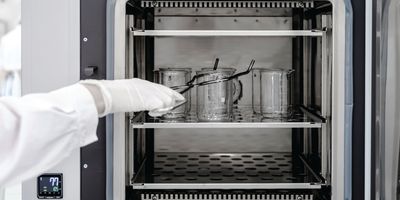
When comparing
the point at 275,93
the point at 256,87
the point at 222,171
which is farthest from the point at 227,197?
the point at 256,87

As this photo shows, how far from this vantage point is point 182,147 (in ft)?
7.18

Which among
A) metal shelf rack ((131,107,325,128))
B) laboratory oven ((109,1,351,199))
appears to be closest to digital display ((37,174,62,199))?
laboratory oven ((109,1,351,199))

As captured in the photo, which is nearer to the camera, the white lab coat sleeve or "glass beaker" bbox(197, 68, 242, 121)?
the white lab coat sleeve

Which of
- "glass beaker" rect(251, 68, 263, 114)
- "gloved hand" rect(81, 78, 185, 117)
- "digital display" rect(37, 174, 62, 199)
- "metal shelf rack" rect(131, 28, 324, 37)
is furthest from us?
"glass beaker" rect(251, 68, 263, 114)

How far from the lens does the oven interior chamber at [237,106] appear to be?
183 cm

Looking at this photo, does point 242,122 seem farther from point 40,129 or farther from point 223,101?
point 40,129

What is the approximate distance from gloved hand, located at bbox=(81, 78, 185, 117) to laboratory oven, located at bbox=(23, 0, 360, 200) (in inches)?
3.0

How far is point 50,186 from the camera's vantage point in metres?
1.80

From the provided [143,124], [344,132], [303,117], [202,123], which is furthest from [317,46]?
[143,124]

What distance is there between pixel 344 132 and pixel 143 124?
23.2 inches

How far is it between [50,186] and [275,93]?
0.78 meters

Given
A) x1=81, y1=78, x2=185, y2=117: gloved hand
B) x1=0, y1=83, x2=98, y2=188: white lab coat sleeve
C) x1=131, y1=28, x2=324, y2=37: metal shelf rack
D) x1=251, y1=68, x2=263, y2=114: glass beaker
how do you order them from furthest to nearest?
x1=251, y1=68, x2=263, y2=114: glass beaker < x1=131, y1=28, x2=324, y2=37: metal shelf rack < x1=81, y1=78, x2=185, y2=117: gloved hand < x1=0, y1=83, x2=98, y2=188: white lab coat sleeve

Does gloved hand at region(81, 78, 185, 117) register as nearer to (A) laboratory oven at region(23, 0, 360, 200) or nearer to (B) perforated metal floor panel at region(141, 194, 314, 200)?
(A) laboratory oven at region(23, 0, 360, 200)

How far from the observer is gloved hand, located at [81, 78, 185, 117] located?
153 centimetres
